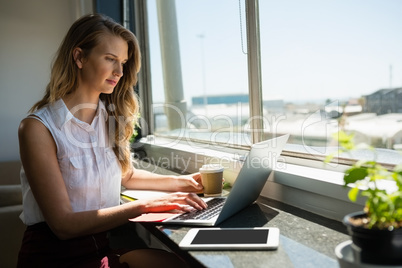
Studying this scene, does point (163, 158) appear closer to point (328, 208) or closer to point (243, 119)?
point (243, 119)

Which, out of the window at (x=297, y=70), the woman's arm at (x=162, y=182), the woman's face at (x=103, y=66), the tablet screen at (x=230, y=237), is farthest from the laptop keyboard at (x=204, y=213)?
the woman's face at (x=103, y=66)

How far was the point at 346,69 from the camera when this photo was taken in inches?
54.7

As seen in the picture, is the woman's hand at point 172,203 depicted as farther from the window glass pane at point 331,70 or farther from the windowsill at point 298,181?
the window glass pane at point 331,70

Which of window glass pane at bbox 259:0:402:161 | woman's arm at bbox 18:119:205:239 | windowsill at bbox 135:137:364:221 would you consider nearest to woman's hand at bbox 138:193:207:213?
woman's arm at bbox 18:119:205:239

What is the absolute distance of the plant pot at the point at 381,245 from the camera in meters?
0.67

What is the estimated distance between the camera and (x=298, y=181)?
135 cm

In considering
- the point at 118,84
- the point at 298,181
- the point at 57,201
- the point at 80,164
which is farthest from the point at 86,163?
the point at 298,181

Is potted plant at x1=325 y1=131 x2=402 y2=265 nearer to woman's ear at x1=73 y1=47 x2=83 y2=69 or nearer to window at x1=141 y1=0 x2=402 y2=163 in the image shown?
window at x1=141 y1=0 x2=402 y2=163

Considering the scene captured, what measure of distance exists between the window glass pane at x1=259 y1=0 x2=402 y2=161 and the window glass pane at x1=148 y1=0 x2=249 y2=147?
8.2 inches

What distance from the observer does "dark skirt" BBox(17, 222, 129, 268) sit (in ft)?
4.23

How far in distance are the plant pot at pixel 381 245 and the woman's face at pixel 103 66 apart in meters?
1.16

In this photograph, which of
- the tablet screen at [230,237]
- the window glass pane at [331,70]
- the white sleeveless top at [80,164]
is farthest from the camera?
the white sleeveless top at [80,164]

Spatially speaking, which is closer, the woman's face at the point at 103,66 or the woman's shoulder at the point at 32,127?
the woman's shoulder at the point at 32,127

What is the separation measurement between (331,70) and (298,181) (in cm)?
46
